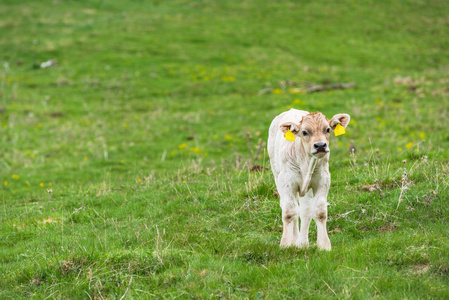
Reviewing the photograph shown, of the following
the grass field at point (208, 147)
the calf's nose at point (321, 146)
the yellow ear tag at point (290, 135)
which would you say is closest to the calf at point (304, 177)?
the yellow ear tag at point (290, 135)

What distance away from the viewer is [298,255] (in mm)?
6793

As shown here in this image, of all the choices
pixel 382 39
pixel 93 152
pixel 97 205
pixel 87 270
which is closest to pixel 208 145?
pixel 93 152

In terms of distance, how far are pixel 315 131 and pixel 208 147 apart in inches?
588

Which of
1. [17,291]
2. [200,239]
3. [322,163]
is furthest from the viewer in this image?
[200,239]

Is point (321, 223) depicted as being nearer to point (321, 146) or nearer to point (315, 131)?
point (321, 146)

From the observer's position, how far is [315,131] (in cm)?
671

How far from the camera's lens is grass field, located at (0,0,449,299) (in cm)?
643

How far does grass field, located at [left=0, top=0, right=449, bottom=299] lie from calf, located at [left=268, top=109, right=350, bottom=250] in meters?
0.44

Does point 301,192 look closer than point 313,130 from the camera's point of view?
No

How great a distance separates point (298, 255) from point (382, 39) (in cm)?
4916

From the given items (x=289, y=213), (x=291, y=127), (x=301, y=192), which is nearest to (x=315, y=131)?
(x=291, y=127)

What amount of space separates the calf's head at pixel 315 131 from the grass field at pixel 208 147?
1646 mm

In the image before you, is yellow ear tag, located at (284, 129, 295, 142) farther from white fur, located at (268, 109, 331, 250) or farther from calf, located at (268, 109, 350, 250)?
white fur, located at (268, 109, 331, 250)

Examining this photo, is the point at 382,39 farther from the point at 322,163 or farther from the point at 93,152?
the point at 322,163
